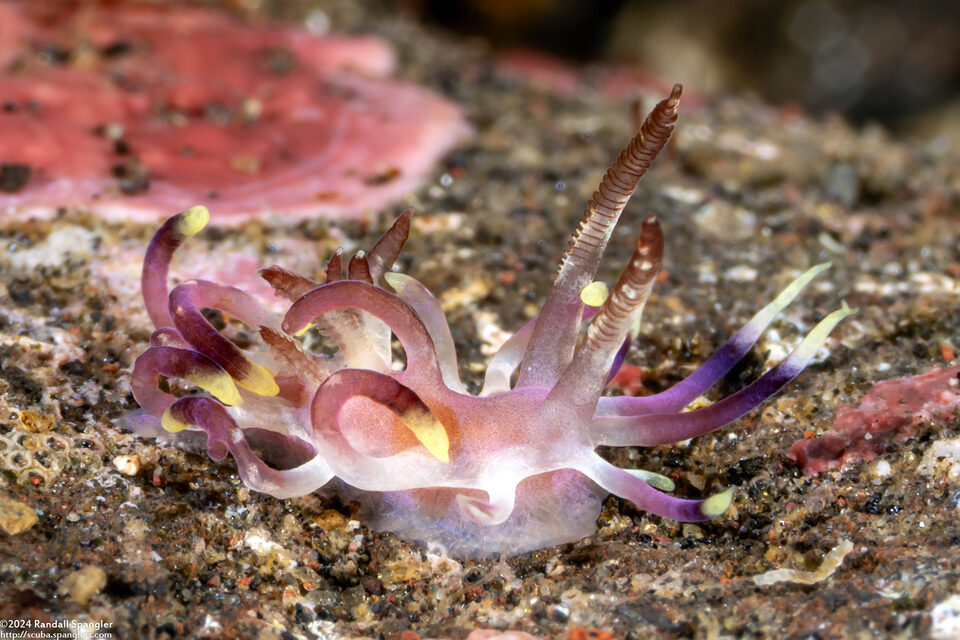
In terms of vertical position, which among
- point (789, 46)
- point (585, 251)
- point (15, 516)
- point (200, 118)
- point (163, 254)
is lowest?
point (15, 516)

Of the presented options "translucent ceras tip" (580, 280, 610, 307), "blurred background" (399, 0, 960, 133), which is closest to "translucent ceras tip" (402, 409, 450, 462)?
"translucent ceras tip" (580, 280, 610, 307)

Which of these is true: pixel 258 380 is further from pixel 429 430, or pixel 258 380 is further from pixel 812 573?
pixel 812 573

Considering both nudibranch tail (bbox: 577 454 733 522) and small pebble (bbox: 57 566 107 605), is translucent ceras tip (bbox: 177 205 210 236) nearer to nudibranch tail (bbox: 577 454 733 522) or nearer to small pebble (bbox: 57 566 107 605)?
small pebble (bbox: 57 566 107 605)

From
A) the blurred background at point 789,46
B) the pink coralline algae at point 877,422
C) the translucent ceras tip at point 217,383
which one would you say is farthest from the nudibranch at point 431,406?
the blurred background at point 789,46

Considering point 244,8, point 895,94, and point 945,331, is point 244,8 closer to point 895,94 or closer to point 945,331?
point 945,331

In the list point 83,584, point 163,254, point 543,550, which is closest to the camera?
point 83,584

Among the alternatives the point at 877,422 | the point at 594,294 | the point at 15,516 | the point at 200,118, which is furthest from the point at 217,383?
the point at 200,118
